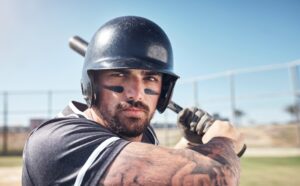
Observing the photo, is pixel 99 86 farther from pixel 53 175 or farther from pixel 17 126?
pixel 17 126

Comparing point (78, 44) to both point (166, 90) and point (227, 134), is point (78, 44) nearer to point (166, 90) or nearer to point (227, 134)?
point (166, 90)

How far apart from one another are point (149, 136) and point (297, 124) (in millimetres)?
12856

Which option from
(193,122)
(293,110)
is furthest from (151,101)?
(293,110)

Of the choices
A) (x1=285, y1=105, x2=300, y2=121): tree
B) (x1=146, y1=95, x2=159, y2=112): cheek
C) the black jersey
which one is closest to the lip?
(x1=146, y1=95, x2=159, y2=112): cheek

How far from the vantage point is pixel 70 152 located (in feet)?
5.10

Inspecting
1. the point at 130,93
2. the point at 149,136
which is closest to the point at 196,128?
the point at 149,136

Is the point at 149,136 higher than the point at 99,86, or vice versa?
the point at 99,86

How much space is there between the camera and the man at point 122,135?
1.53 meters

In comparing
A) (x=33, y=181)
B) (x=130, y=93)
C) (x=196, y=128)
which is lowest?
(x=33, y=181)

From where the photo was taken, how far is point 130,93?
192 centimetres

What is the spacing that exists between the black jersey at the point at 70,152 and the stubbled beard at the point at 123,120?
7.4 inches

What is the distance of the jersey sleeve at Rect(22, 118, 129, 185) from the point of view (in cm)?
152

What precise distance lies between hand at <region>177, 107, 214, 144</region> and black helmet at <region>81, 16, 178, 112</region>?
1.69ft

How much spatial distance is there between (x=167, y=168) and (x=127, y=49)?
77 cm
